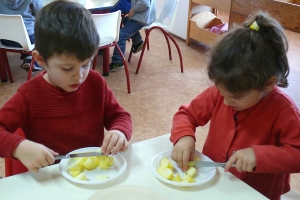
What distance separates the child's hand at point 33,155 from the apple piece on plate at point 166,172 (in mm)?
255

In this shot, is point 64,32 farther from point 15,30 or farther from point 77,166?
point 15,30


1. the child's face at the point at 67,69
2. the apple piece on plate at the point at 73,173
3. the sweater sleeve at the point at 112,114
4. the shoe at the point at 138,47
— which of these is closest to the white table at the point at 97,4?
the shoe at the point at 138,47

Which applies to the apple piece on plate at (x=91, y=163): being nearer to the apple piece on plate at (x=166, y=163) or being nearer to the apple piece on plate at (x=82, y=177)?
the apple piece on plate at (x=82, y=177)

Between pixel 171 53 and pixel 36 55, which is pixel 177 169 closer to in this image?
pixel 36 55

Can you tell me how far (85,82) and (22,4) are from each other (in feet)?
6.01

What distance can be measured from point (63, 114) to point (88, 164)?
23cm

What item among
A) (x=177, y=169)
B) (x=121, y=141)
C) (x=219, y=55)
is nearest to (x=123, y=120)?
(x=121, y=141)

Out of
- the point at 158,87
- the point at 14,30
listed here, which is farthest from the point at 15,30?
the point at 158,87

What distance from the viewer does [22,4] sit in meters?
2.59

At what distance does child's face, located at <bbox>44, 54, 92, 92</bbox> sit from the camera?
0.90 metres

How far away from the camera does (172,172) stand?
842 millimetres

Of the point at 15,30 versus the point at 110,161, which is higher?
the point at 110,161

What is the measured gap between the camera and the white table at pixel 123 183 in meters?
0.76

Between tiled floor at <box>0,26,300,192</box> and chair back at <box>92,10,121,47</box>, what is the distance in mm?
432
